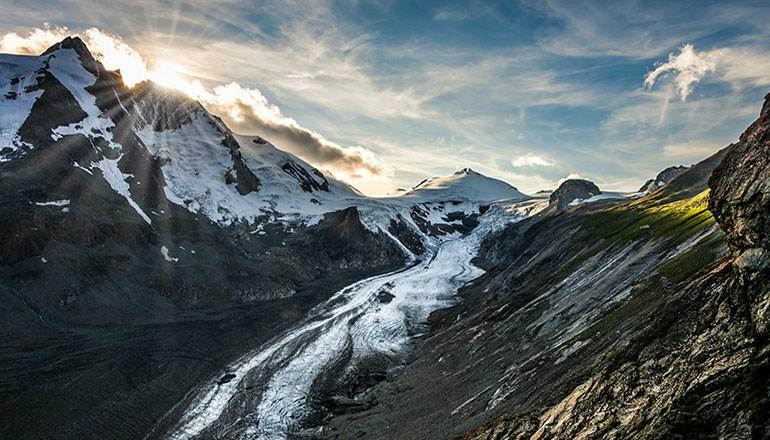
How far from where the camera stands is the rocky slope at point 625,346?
13.1 metres

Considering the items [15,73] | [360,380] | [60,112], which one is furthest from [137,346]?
[15,73]

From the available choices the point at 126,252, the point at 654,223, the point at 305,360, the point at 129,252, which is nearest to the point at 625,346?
the point at 654,223

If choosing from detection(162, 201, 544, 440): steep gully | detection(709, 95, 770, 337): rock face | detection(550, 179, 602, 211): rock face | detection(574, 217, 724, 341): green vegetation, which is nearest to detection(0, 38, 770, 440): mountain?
detection(709, 95, 770, 337): rock face

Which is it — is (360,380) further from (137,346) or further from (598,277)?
(137,346)

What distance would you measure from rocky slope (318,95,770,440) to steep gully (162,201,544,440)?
653 centimetres

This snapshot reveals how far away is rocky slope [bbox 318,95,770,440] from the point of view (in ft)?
43.0

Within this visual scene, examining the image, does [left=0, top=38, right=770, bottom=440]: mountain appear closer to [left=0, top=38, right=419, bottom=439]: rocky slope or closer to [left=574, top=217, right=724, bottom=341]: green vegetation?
[left=574, top=217, right=724, bottom=341]: green vegetation

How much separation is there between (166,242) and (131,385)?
57365mm

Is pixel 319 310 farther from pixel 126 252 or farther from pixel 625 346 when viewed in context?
pixel 625 346

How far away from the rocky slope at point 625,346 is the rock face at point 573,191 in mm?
106269

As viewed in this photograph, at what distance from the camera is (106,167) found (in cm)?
11350

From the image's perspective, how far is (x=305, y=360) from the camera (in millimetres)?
62281

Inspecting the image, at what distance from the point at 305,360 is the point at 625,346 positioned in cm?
5049

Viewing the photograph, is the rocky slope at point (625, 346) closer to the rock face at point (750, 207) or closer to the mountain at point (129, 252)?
the rock face at point (750, 207)
